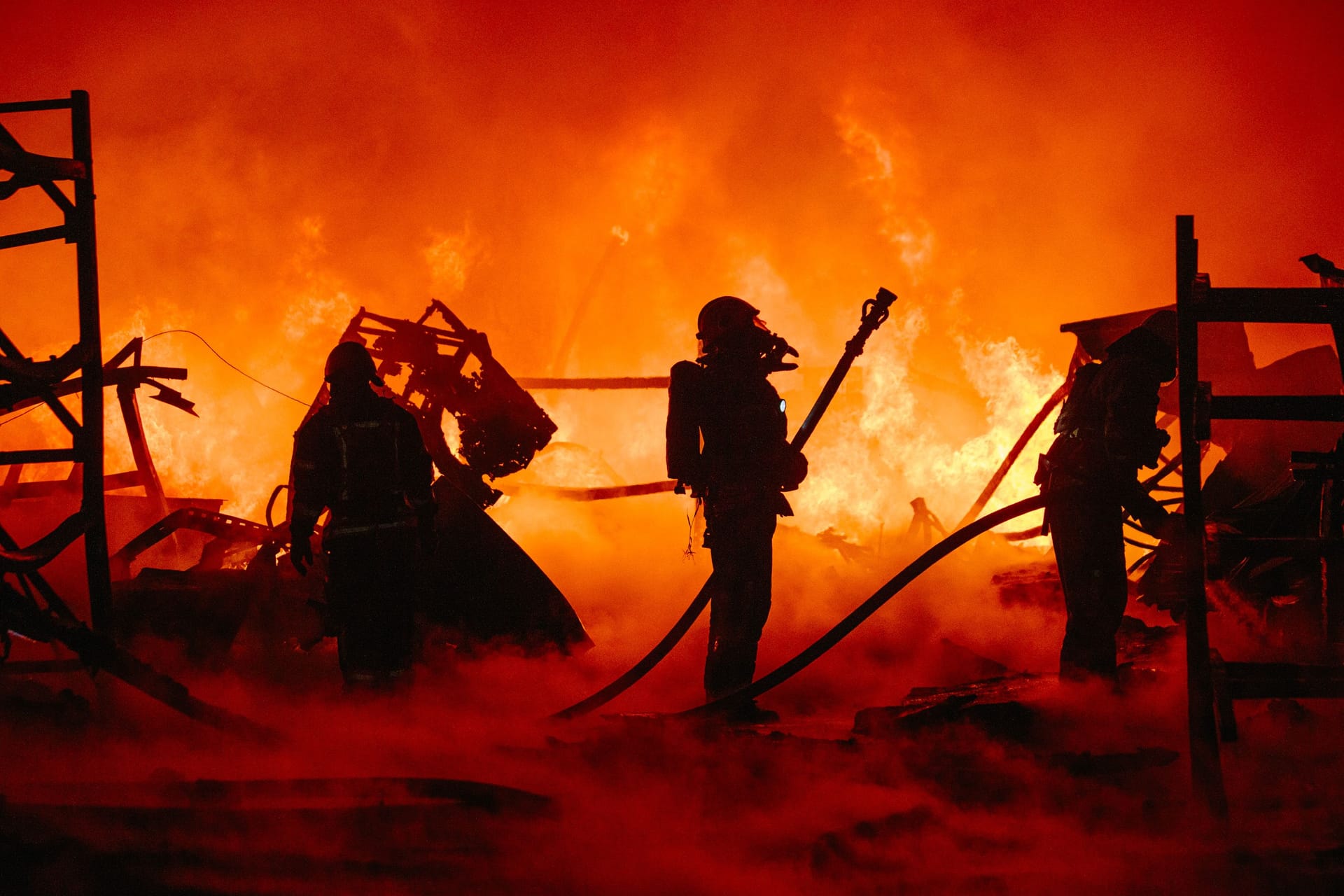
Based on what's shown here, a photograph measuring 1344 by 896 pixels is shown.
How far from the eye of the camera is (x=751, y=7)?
1602 cm

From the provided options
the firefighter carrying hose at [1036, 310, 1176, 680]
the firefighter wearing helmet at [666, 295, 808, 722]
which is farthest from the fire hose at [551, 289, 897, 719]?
the firefighter carrying hose at [1036, 310, 1176, 680]

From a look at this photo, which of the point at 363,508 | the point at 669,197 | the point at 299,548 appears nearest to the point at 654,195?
the point at 669,197

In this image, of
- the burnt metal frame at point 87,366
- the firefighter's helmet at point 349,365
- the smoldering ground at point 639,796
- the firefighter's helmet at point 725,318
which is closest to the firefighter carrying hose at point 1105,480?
the smoldering ground at point 639,796

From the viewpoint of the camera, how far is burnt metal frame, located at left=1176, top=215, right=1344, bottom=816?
3826mm

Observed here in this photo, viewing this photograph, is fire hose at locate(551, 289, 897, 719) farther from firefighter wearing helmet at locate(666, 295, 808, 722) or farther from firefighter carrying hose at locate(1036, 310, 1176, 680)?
firefighter carrying hose at locate(1036, 310, 1176, 680)

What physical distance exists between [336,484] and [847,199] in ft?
42.5

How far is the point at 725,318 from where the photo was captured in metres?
6.07

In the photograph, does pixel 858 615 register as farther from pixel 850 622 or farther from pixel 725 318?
pixel 725 318

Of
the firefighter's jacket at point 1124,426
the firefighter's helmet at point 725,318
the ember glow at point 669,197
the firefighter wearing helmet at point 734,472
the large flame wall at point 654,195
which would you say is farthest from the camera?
the large flame wall at point 654,195

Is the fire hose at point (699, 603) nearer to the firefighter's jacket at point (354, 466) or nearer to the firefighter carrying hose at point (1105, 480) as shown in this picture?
the firefighter carrying hose at point (1105, 480)

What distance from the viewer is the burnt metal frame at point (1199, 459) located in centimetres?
383

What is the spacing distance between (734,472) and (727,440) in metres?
0.20

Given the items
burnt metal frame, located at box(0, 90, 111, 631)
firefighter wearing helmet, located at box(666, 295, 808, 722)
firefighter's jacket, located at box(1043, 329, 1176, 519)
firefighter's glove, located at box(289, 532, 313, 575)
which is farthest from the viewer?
firefighter wearing helmet, located at box(666, 295, 808, 722)

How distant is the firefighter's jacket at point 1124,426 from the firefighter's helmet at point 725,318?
199 centimetres
